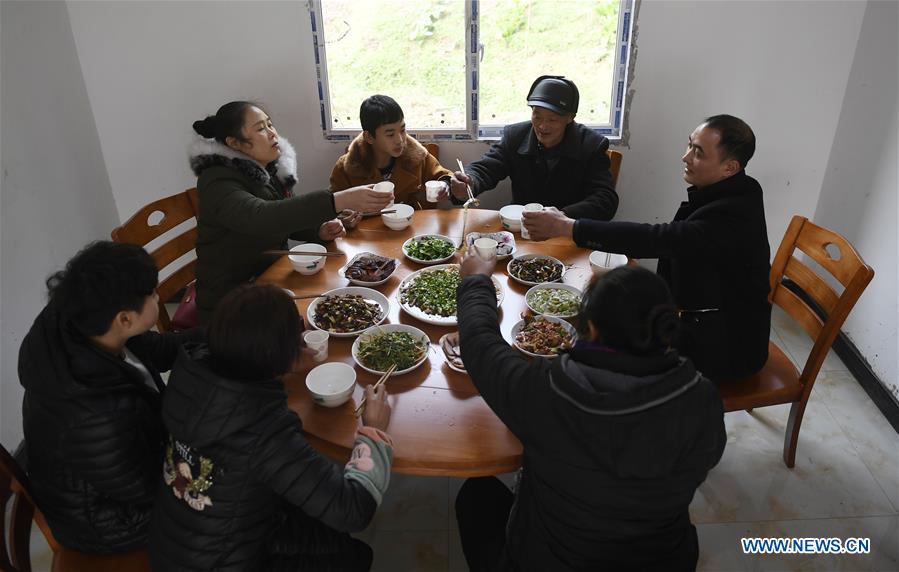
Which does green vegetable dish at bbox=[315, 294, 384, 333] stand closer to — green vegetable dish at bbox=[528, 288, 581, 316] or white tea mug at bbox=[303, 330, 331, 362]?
white tea mug at bbox=[303, 330, 331, 362]

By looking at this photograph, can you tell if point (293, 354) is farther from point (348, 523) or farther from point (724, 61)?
point (724, 61)

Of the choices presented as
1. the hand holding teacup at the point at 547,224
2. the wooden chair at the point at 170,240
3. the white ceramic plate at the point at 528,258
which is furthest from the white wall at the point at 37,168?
the hand holding teacup at the point at 547,224

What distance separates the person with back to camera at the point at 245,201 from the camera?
2414mm

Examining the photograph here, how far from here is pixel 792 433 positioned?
2744mm

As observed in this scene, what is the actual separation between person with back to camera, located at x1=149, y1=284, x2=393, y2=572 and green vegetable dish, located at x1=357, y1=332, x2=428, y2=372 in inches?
13.3

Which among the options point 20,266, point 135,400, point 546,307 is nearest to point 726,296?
point 546,307

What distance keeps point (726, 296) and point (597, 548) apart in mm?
1248

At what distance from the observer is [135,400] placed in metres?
1.66

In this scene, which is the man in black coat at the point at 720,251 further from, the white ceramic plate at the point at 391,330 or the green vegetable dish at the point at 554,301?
the white ceramic plate at the point at 391,330

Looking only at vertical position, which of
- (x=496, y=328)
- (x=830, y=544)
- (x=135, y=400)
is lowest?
(x=830, y=544)

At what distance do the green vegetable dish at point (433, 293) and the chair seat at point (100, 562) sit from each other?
3.79ft

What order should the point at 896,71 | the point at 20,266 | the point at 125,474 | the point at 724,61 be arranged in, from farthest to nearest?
the point at 724,61, the point at 896,71, the point at 20,266, the point at 125,474

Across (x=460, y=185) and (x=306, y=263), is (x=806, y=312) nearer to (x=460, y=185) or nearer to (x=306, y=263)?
(x=460, y=185)

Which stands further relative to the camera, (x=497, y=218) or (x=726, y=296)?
(x=497, y=218)
